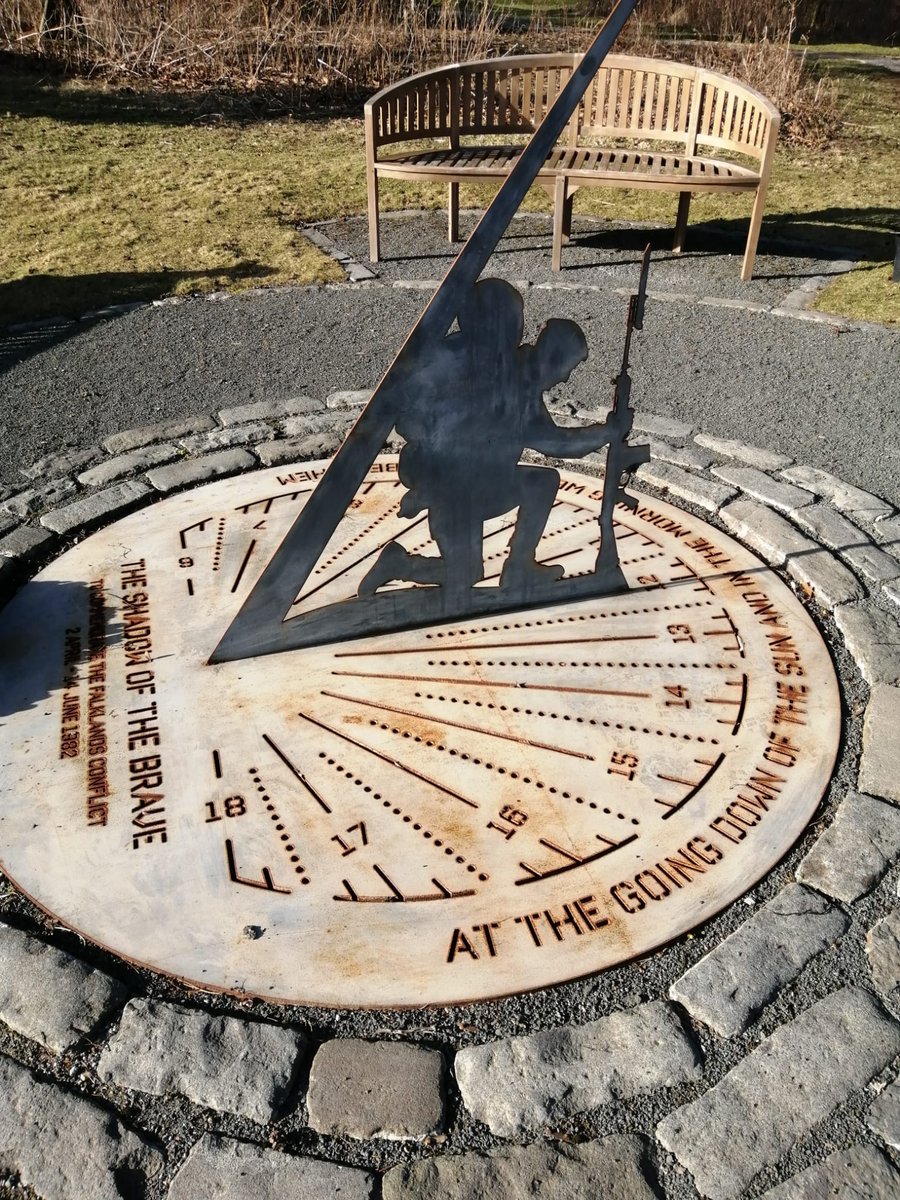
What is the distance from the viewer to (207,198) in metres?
9.65

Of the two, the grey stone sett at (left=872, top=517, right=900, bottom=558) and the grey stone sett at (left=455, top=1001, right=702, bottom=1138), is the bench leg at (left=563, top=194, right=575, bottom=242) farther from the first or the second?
the grey stone sett at (left=455, top=1001, right=702, bottom=1138)

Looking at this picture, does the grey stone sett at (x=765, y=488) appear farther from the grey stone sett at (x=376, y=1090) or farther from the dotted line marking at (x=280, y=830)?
→ the grey stone sett at (x=376, y=1090)

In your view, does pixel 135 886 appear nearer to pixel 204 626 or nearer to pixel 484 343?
pixel 204 626

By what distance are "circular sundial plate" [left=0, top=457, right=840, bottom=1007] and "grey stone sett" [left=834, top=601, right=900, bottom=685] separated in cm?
15

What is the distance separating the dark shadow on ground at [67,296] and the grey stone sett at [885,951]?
18.6 feet

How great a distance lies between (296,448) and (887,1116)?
3.89 m

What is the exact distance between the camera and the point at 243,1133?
2.36m

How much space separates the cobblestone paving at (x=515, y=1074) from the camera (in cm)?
227

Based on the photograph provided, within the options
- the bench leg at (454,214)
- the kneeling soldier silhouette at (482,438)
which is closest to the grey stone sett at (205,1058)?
the kneeling soldier silhouette at (482,438)

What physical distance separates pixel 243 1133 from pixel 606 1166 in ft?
2.67

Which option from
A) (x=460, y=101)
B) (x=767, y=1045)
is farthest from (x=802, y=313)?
(x=767, y=1045)

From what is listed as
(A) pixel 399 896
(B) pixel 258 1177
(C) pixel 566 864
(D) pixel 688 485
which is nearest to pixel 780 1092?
(C) pixel 566 864

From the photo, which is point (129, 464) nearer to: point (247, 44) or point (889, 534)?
point (889, 534)

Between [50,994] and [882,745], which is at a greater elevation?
[882,745]
